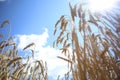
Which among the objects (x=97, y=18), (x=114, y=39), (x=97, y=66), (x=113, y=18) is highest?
(x=97, y=18)

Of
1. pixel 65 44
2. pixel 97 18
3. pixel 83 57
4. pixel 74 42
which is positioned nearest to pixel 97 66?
pixel 83 57

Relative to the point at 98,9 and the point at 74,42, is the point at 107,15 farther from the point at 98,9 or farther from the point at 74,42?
the point at 74,42

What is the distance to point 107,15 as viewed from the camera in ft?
6.31

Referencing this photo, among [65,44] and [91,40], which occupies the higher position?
[65,44]

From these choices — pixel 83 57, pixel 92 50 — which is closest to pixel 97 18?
pixel 92 50

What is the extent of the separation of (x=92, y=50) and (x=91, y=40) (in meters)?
0.12

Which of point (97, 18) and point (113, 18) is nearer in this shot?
point (113, 18)

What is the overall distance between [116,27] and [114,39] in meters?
0.22

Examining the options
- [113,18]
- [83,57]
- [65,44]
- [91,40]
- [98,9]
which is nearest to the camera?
[83,57]

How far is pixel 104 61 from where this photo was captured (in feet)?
6.05

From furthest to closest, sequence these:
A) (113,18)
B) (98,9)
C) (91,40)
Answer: (98,9) < (91,40) < (113,18)

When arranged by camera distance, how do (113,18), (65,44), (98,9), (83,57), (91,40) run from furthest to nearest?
(65,44)
(98,9)
(91,40)
(113,18)
(83,57)

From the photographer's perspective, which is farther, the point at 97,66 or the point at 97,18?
the point at 97,18

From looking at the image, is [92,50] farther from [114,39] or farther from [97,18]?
[97,18]
